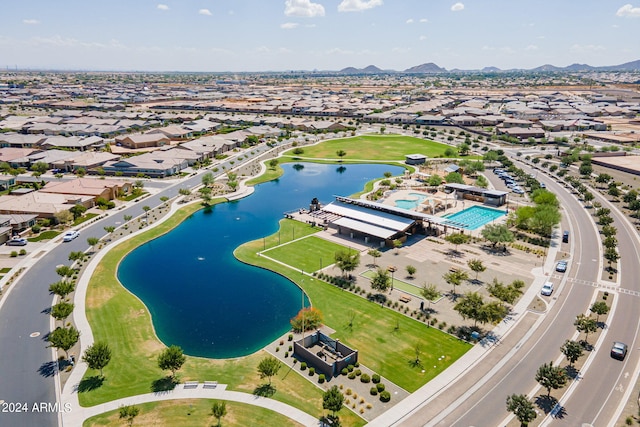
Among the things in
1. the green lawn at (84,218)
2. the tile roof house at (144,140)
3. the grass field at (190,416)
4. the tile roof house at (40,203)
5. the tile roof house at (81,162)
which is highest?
the tile roof house at (144,140)

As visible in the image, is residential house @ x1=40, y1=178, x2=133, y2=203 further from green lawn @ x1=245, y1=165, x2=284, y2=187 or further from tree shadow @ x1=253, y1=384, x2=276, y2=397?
tree shadow @ x1=253, y1=384, x2=276, y2=397

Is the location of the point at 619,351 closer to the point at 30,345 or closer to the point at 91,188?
the point at 30,345

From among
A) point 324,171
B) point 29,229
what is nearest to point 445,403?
point 29,229

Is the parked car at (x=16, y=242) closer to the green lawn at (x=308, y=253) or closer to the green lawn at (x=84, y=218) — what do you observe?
the green lawn at (x=84, y=218)

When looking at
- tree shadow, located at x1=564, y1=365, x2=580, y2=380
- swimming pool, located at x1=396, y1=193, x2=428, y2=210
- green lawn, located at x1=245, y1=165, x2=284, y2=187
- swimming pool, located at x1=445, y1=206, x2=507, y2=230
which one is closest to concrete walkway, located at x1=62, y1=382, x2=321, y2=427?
tree shadow, located at x1=564, y1=365, x2=580, y2=380

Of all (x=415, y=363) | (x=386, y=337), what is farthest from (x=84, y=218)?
(x=415, y=363)

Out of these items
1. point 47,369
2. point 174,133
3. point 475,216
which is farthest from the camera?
point 174,133

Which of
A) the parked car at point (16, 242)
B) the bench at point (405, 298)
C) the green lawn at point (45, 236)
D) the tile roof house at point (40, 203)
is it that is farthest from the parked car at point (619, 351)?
the tile roof house at point (40, 203)

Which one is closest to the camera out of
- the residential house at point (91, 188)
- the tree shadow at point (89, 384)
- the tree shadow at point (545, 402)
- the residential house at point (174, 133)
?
the tree shadow at point (545, 402)
